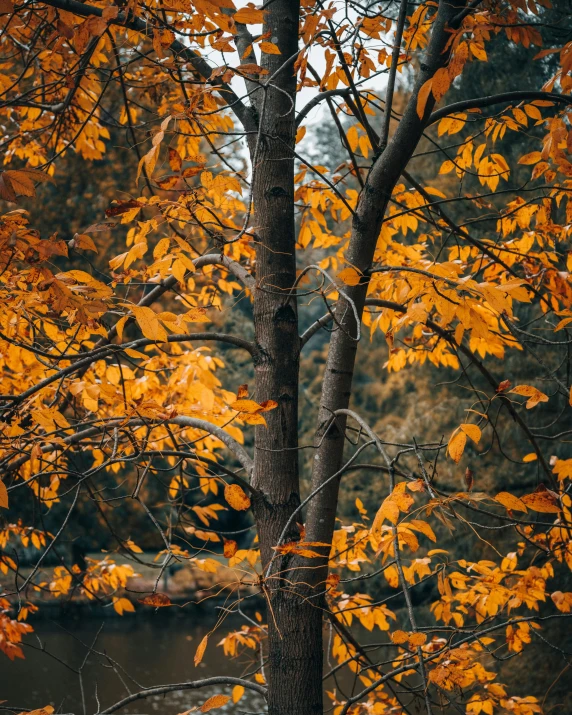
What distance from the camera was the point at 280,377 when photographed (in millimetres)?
1711

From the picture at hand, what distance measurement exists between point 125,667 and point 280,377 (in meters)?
8.19

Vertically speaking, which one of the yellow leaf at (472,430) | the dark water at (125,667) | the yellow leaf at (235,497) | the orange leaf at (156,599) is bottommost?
the dark water at (125,667)

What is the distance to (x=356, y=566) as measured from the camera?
2.25m

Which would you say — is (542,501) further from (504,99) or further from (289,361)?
(504,99)

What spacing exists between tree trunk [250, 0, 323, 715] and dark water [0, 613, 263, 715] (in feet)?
18.8

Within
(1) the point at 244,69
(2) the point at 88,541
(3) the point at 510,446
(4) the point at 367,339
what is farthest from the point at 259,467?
(4) the point at 367,339

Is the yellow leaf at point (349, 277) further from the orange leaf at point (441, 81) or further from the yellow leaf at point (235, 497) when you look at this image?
the yellow leaf at point (235, 497)

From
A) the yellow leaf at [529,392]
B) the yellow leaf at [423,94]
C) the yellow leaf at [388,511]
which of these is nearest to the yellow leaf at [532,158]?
the yellow leaf at [423,94]

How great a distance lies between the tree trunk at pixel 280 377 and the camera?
5.17 ft

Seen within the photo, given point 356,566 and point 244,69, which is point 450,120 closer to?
point 244,69

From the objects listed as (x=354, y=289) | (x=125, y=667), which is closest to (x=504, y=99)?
(x=354, y=289)

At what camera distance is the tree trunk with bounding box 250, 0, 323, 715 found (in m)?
1.58

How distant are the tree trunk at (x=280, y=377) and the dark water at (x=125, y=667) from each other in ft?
18.8

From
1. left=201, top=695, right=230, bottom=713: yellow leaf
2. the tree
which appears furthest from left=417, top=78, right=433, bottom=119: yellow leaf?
left=201, top=695, right=230, bottom=713: yellow leaf
